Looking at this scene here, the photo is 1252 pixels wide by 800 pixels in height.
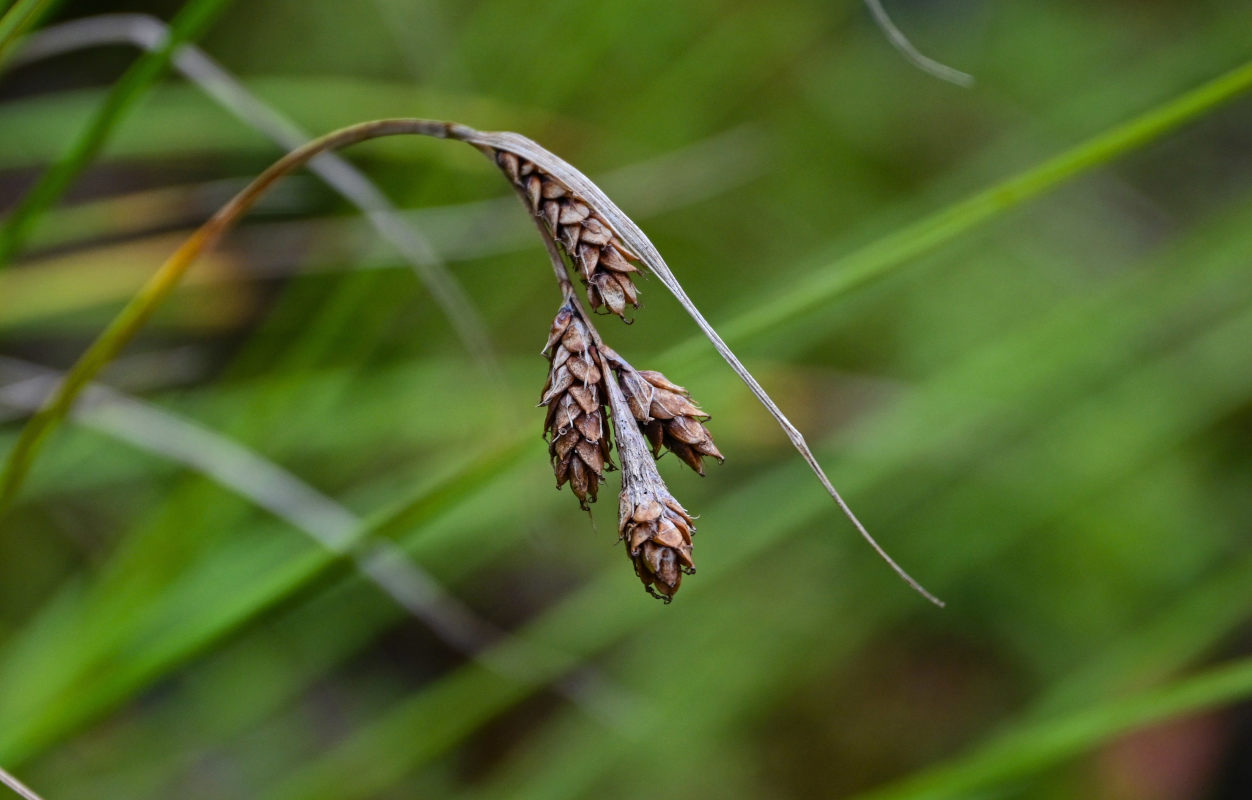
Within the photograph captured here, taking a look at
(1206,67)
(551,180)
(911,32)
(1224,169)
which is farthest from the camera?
(911,32)

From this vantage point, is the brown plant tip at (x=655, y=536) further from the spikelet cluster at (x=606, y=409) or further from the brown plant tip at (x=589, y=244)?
the brown plant tip at (x=589, y=244)

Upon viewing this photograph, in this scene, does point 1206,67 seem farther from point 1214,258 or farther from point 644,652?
point 644,652

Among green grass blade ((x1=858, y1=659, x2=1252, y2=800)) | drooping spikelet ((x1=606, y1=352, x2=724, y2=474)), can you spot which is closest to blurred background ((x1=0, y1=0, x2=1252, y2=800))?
green grass blade ((x1=858, y1=659, x2=1252, y2=800))

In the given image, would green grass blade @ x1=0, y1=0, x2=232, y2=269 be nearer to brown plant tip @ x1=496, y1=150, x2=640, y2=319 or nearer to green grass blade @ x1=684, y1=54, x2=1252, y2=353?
brown plant tip @ x1=496, y1=150, x2=640, y2=319

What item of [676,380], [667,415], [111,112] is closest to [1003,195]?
[667,415]

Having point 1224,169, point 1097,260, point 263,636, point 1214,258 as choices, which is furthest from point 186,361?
point 1224,169

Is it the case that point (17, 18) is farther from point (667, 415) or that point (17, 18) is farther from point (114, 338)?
point (667, 415)
